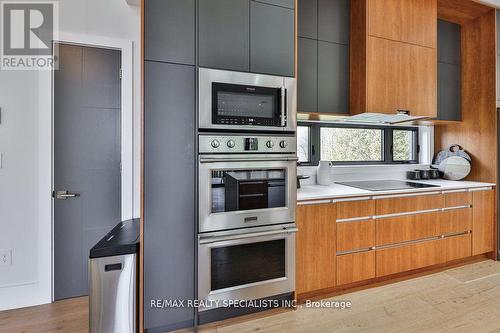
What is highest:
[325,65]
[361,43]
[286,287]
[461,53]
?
[461,53]

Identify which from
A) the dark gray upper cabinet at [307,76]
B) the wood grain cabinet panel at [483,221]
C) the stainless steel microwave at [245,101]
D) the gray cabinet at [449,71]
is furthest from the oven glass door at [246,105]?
the wood grain cabinet panel at [483,221]

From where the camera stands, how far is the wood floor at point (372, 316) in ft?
5.70

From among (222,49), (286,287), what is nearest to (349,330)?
(286,287)

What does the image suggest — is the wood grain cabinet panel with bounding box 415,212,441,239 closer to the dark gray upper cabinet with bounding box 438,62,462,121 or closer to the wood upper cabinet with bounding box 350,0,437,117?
the wood upper cabinet with bounding box 350,0,437,117

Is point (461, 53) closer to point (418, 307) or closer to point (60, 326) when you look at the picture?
point (418, 307)

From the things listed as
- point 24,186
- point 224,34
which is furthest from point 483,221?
point 24,186

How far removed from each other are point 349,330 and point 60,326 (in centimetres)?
200

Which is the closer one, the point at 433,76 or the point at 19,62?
the point at 19,62

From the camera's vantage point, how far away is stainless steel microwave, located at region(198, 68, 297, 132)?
1651mm

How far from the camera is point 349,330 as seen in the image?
1732 mm

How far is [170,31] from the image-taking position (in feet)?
5.21

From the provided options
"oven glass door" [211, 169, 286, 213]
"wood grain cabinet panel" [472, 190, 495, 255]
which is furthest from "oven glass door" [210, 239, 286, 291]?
"wood grain cabinet panel" [472, 190, 495, 255]

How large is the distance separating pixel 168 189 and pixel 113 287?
67 cm

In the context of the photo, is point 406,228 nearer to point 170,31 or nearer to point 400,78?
point 400,78
